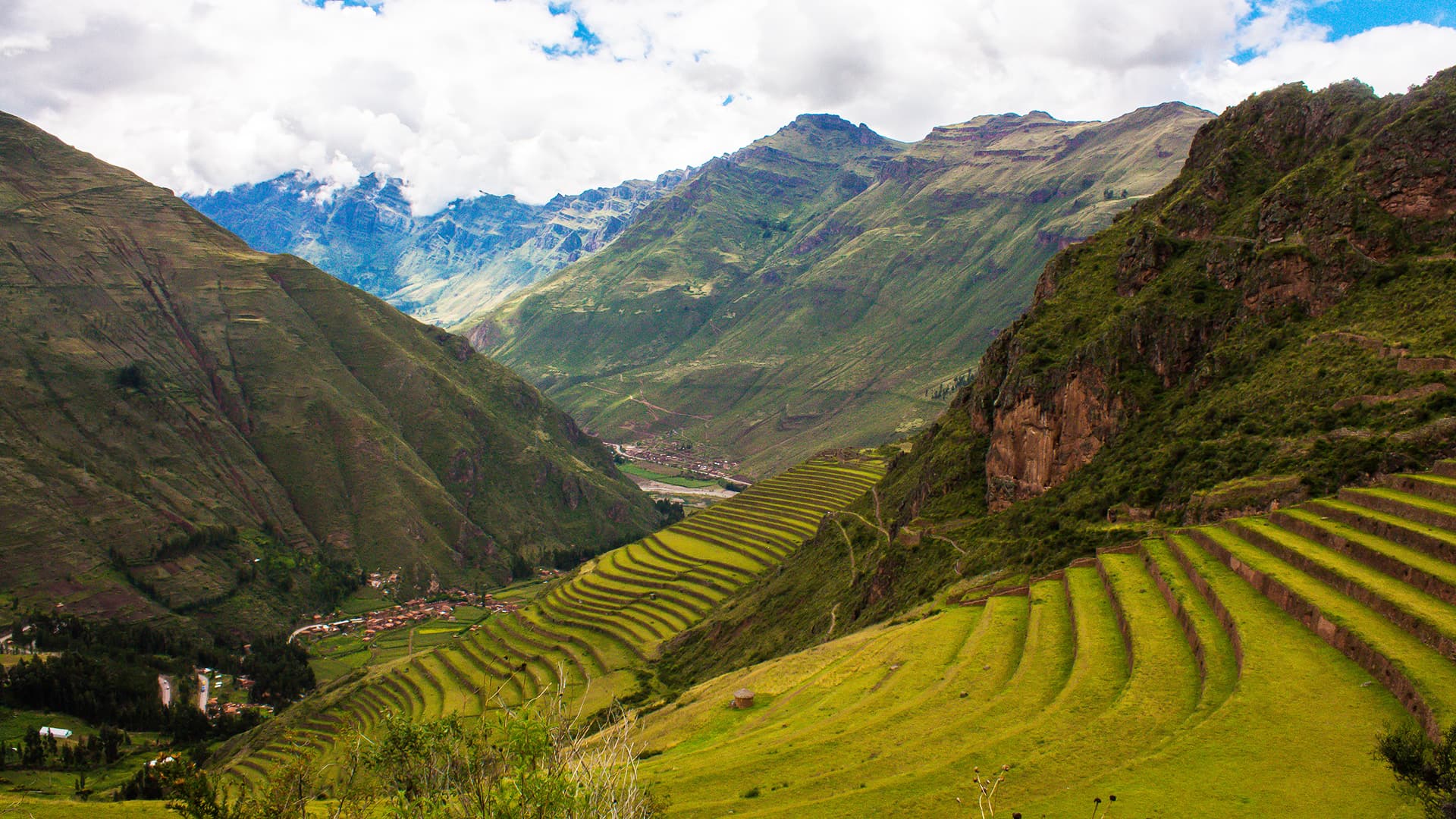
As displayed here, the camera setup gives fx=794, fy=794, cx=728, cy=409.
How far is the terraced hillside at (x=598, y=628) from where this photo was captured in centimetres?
8725

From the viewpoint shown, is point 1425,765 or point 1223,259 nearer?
point 1425,765

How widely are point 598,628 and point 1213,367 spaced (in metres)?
74.5

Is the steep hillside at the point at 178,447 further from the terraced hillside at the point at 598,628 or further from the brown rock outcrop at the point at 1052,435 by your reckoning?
the brown rock outcrop at the point at 1052,435

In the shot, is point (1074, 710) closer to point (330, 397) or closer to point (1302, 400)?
point (1302, 400)

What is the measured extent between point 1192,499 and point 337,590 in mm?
148595

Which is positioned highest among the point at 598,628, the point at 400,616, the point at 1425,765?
the point at 1425,765

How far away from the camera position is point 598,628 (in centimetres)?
10131

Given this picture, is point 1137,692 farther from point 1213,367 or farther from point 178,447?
point 178,447

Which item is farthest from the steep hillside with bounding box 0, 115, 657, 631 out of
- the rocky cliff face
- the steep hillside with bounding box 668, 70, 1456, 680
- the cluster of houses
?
the rocky cliff face

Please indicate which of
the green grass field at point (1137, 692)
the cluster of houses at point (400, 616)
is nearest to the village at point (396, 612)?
the cluster of houses at point (400, 616)

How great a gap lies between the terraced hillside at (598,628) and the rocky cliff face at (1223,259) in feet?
149

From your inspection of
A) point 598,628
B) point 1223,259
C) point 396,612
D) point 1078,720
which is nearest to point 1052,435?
point 1223,259

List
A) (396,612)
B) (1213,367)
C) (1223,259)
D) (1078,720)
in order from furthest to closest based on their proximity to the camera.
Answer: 1. (396,612)
2. (1223,259)
3. (1213,367)
4. (1078,720)

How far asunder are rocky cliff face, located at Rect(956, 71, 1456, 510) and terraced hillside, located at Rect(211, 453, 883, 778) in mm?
45337
